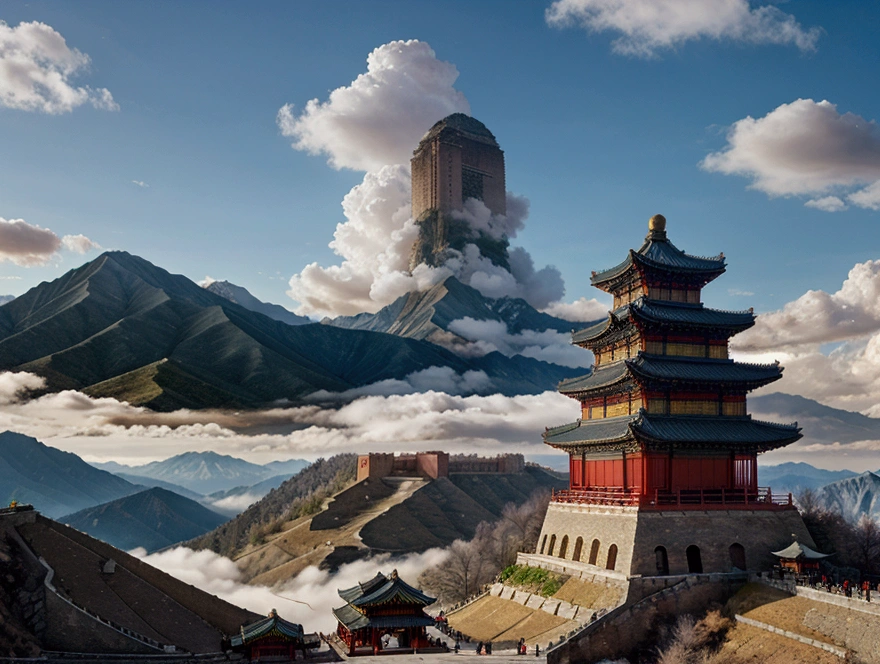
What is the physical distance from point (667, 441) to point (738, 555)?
747 centimetres

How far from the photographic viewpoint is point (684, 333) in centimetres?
4766

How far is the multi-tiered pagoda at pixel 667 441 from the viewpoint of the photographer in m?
42.2

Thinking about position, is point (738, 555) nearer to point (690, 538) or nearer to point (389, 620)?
point (690, 538)

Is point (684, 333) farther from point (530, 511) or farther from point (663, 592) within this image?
point (530, 511)

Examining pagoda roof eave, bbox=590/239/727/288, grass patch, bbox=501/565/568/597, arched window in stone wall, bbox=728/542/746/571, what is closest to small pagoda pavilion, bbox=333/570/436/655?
grass patch, bbox=501/565/568/597

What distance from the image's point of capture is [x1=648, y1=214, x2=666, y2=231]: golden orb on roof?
51.5 metres

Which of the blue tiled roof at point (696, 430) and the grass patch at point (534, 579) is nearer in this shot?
the blue tiled roof at point (696, 430)

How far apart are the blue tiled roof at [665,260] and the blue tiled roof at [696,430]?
9553mm

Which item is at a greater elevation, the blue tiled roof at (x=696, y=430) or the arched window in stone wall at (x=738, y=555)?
the blue tiled roof at (x=696, y=430)

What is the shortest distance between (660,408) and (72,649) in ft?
111

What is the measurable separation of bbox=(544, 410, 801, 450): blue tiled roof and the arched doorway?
5.97m

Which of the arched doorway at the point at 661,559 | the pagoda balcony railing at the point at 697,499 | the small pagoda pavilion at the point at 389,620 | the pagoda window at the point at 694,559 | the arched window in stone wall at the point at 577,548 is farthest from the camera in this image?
the arched window in stone wall at the point at 577,548

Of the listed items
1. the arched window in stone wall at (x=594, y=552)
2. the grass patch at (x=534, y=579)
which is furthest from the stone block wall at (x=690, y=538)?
the grass patch at (x=534, y=579)

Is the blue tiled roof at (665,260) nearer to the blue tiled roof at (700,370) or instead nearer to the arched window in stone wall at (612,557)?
the blue tiled roof at (700,370)
